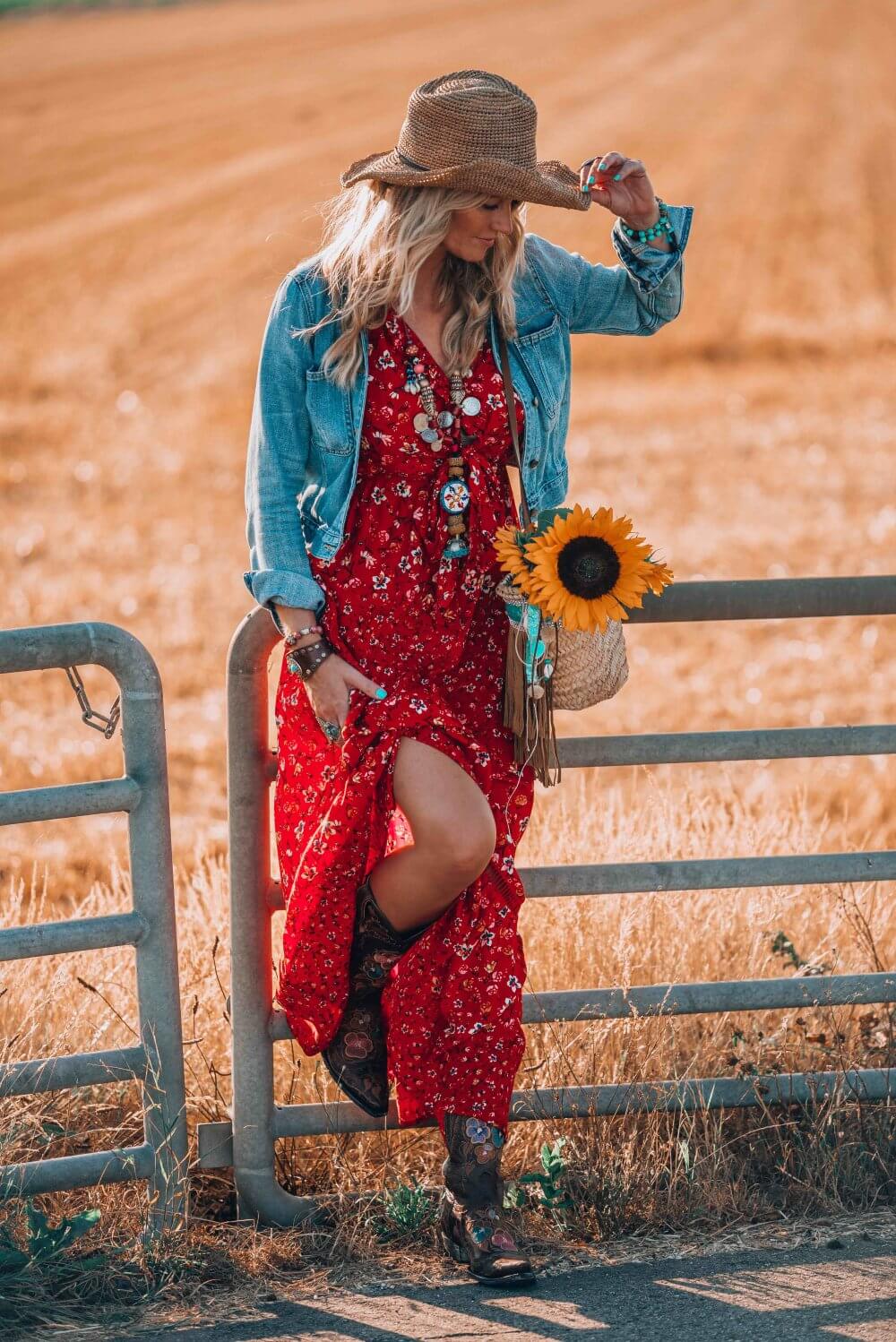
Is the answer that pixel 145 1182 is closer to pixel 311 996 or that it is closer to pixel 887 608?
→ pixel 311 996

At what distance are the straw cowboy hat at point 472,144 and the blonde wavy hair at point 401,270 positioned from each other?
0.16 ft

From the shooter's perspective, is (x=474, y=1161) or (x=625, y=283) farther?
(x=625, y=283)

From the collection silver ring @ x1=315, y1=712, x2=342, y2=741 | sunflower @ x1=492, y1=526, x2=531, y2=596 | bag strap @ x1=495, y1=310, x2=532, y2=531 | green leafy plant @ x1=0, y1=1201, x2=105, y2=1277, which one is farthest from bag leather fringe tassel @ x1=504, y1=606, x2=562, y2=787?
green leafy plant @ x1=0, y1=1201, x2=105, y2=1277

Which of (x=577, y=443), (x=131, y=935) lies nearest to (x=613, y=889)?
(x=131, y=935)

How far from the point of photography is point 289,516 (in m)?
3.22

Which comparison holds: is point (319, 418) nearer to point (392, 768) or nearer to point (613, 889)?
point (392, 768)

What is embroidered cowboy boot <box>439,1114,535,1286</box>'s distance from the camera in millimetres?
3146

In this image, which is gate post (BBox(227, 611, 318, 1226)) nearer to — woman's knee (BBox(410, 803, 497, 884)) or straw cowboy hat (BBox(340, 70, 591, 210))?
woman's knee (BBox(410, 803, 497, 884))

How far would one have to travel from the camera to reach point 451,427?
10.7ft

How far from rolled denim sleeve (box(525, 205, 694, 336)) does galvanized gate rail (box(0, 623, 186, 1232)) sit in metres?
1.16

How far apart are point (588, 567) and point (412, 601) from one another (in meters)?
0.35

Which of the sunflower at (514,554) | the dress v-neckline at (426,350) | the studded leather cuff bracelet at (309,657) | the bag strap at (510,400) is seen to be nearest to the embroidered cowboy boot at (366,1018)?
the studded leather cuff bracelet at (309,657)

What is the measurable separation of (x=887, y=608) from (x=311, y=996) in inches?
55.7

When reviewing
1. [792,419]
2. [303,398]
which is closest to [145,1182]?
[303,398]
